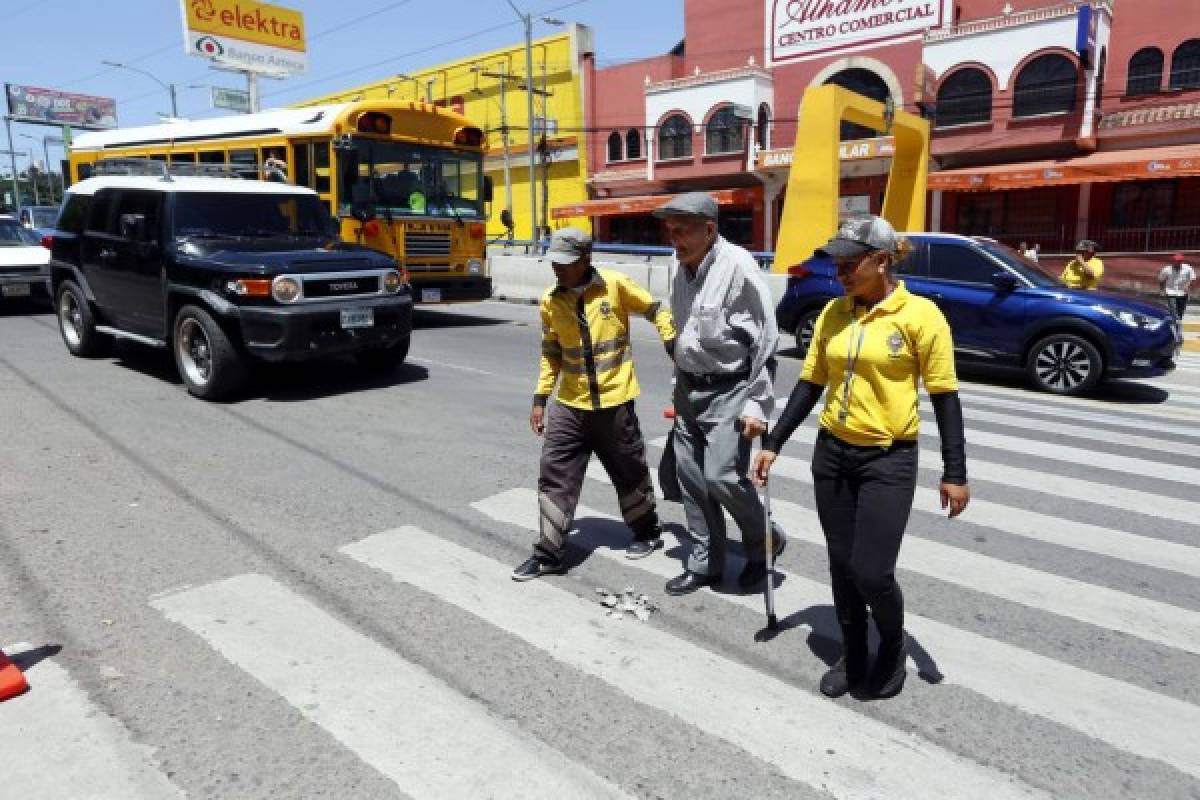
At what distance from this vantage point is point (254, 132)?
1332 centimetres

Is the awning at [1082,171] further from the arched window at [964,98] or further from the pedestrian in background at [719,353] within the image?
the pedestrian in background at [719,353]

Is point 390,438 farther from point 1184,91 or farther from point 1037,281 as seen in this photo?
point 1184,91

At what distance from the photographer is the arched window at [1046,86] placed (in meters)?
24.4

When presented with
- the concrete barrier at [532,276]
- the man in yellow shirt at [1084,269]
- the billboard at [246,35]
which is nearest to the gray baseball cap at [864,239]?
the man in yellow shirt at [1084,269]

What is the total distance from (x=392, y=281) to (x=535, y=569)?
5.40 meters

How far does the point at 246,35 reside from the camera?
126ft

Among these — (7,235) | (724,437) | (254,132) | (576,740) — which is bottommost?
(576,740)

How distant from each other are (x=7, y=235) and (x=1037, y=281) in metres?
16.9

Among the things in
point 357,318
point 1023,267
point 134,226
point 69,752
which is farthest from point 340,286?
point 1023,267

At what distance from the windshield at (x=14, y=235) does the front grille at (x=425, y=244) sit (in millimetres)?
7684

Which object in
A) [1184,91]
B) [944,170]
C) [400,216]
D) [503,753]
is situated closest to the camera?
[503,753]

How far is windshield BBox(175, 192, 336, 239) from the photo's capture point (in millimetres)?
8734

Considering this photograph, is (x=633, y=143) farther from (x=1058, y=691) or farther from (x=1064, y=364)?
(x=1058, y=691)

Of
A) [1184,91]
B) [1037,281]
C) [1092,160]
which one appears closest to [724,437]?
[1037,281]
